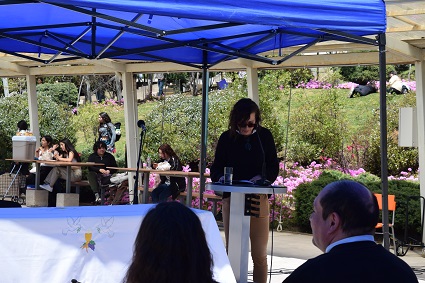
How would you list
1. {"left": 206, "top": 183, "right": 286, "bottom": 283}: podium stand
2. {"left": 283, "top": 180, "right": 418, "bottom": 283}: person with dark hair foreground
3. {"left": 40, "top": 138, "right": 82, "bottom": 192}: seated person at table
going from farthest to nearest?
{"left": 40, "top": 138, "right": 82, "bottom": 192}: seated person at table < {"left": 206, "top": 183, "right": 286, "bottom": 283}: podium stand < {"left": 283, "top": 180, "right": 418, "bottom": 283}: person with dark hair foreground

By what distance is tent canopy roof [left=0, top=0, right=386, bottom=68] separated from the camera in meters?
4.70

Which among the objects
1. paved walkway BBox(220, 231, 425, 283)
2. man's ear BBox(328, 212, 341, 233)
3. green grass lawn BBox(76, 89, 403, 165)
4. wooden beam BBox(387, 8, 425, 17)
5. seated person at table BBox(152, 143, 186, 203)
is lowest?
paved walkway BBox(220, 231, 425, 283)

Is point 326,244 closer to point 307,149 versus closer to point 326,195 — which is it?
point 326,195

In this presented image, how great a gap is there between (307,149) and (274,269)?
6275 millimetres

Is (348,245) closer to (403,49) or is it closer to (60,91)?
(403,49)

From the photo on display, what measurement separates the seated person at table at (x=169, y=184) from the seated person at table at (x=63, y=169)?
2550 millimetres

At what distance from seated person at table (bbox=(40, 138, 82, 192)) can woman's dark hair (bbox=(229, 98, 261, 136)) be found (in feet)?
28.6

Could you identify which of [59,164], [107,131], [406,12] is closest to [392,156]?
[107,131]

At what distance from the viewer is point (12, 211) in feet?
16.4

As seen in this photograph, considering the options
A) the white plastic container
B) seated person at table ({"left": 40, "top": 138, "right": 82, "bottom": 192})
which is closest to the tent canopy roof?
seated person at table ({"left": 40, "top": 138, "right": 82, "bottom": 192})

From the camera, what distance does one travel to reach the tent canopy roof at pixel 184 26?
470cm

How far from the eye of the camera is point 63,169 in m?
14.6

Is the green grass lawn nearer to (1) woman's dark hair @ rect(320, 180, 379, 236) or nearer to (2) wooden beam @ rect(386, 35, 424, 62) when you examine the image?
(2) wooden beam @ rect(386, 35, 424, 62)

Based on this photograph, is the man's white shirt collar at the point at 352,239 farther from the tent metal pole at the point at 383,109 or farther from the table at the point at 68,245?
the tent metal pole at the point at 383,109
